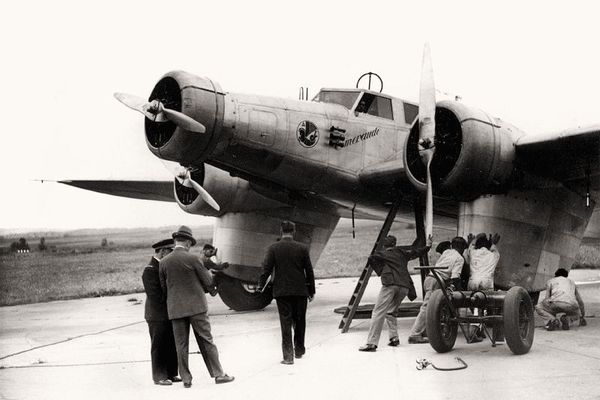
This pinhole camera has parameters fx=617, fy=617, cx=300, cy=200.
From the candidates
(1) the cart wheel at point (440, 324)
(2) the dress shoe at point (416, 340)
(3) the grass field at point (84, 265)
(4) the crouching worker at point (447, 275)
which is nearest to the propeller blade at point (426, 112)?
(4) the crouching worker at point (447, 275)

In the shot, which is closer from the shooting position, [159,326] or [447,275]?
[159,326]

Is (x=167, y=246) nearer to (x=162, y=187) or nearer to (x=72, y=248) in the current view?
(x=162, y=187)

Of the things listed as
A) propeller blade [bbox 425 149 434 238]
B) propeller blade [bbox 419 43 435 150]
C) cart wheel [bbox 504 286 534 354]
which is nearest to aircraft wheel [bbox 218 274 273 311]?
propeller blade [bbox 425 149 434 238]

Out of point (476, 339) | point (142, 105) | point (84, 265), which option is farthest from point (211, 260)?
point (84, 265)

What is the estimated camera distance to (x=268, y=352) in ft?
25.1

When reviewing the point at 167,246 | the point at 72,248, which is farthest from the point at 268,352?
the point at 72,248

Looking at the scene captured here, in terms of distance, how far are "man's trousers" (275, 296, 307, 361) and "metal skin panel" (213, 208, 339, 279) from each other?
17.6 ft

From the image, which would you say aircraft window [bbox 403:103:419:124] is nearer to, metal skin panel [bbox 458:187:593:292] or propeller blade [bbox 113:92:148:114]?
metal skin panel [bbox 458:187:593:292]

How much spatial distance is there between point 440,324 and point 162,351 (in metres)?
3.21

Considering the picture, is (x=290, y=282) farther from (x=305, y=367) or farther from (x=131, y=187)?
(x=131, y=187)

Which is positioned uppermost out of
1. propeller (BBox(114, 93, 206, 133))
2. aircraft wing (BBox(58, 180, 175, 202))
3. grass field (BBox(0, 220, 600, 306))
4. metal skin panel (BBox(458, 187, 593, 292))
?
propeller (BBox(114, 93, 206, 133))

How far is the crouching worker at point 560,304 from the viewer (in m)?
A: 9.02

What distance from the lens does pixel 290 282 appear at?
706 centimetres

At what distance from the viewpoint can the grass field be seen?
1872cm
